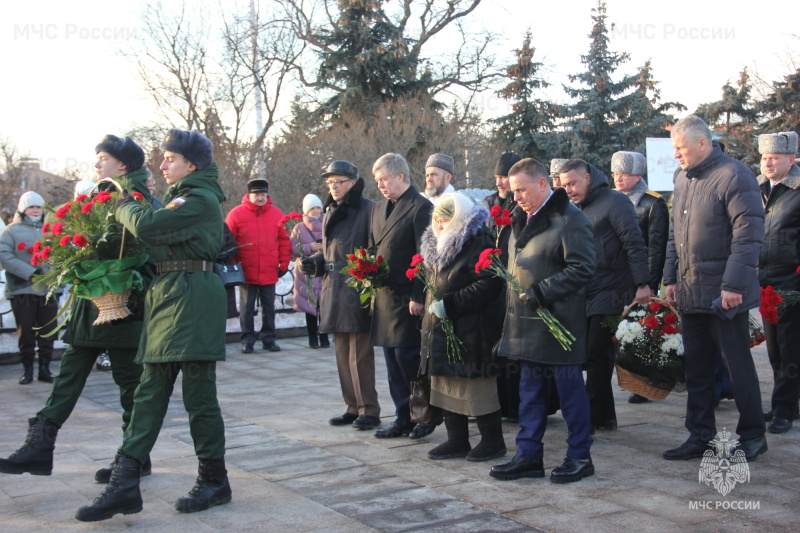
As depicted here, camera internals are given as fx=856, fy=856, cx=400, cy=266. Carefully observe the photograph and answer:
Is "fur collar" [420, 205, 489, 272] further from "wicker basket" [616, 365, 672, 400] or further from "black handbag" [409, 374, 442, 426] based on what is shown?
"wicker basket" [616, 365, 672, 400]

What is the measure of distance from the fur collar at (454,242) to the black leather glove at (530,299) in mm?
681

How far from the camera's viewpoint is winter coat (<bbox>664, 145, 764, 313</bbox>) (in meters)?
5.16

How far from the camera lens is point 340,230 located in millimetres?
6906

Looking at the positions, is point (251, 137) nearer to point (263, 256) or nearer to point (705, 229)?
point (263, 256)

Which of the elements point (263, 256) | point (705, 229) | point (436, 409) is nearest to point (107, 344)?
point (436, 409)

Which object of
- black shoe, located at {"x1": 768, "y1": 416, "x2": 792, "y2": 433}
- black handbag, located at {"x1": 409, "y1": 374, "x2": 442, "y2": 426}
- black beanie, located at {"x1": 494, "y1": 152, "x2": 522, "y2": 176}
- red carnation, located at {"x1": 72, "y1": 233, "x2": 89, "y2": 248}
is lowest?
black shoe, located at {"x1": 768, "y1": 416, "x2": 792, "y2": 433}

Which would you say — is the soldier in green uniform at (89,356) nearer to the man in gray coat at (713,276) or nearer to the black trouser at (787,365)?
the man in gray coat at (713,276)

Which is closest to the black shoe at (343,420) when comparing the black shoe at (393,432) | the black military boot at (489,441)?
the black shoe at (393,432)

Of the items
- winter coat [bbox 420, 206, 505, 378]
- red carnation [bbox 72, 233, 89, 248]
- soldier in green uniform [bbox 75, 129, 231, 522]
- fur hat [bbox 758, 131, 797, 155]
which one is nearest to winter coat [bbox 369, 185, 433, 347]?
winter coat [bbox 420, 206, 505, 378]

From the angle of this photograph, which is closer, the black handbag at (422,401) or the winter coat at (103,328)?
the winter coat at (103,328)

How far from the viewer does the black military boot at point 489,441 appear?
5.52 metres

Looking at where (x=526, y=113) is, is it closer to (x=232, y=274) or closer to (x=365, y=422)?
(x=232, y=274)

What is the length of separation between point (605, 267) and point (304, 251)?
18.4 feet

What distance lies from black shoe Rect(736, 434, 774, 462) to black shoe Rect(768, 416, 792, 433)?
750 millimetres
